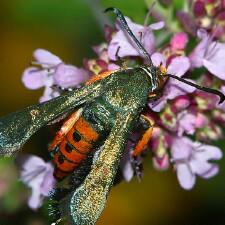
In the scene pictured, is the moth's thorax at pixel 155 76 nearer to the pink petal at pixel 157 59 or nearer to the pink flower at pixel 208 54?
the pink petal at pixel 157 59

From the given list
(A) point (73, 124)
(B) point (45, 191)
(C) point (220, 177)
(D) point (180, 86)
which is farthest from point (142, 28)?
(C) point (220, 177)

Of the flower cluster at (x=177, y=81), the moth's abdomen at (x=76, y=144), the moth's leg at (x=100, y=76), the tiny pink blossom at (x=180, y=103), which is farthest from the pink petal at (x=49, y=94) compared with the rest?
the tiny pink blossom at (x=180, y=103)

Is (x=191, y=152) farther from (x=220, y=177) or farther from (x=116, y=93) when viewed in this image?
(x=220, y=177)

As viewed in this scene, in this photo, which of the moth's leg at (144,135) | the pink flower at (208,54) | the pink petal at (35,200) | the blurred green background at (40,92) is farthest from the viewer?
the blurred green background at (40,92)

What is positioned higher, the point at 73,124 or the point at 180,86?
the point at 73,124

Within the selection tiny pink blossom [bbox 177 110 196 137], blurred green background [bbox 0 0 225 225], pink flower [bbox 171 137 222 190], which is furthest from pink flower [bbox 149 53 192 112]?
blurred green background [bbox 0 0 225 225]

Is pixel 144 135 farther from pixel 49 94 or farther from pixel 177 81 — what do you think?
pixel 49 94
